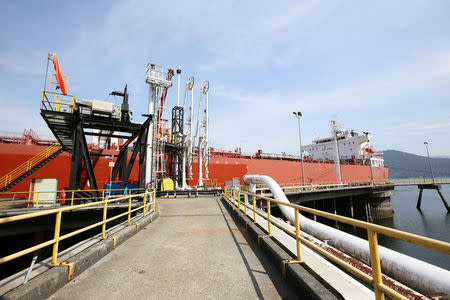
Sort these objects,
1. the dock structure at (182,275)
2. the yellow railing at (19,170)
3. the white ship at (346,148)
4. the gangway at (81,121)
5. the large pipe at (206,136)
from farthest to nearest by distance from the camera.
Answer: the white ship at (346,148) < the large pipe at (206,136) < the yellow railing at (19,170) < the gangway at (81,121) < the dock structure at (182,275)

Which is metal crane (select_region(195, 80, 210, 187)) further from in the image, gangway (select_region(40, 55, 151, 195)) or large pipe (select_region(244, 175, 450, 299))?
large pipe (select_region(244, 175, 450, 299))

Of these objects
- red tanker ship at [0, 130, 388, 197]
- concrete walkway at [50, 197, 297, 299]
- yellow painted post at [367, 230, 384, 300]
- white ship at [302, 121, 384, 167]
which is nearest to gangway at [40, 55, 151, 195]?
red tanker ship at [0, 130, 388, 197]

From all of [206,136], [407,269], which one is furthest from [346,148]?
[407,269]

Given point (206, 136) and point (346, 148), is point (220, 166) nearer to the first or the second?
point (206, 136)

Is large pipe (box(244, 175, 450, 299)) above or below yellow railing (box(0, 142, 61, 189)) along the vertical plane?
below

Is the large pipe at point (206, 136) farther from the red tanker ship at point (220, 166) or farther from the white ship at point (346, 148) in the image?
the white ship at point (346, 148)

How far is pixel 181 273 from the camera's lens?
11.6 ft

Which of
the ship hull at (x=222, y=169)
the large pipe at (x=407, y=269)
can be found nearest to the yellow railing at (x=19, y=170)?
the ship hull at (x=222, y=169)

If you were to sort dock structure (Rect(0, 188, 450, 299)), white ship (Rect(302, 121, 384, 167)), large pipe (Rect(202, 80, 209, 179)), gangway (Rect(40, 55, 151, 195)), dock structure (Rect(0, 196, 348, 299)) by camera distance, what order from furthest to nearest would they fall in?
white ship (Rect(302, 121, 384, 167)), large pipe (Rect(202, 80, 209, 179)), gangway (Rect(40, 55, 151, 195)), dock structure (Rect(0, 196, 348, 299)), dock structure (Rect(0, 188, 450, 299))

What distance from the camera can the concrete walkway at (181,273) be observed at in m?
2.92

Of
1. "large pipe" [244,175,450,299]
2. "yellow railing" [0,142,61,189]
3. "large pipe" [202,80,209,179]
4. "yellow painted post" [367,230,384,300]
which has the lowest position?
"large pipe" [244,175,450,299]

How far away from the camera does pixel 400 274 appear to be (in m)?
3.93

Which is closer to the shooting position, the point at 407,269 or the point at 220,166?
the point at 407,269

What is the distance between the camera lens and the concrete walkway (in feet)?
9.57
